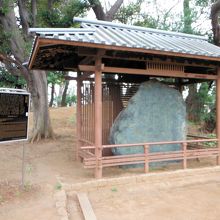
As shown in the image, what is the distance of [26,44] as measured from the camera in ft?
42.9

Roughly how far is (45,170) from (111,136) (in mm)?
1978

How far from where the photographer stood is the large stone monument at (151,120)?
791cm

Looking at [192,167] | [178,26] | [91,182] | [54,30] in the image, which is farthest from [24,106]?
[178,26]

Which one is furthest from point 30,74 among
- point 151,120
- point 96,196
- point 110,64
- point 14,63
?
point 96,196

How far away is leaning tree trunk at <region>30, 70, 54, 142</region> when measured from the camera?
13508 millimetres

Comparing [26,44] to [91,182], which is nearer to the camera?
[91,182]

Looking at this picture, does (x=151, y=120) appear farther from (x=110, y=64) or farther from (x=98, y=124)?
(x=110, y=64)

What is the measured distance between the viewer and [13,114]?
603 cm

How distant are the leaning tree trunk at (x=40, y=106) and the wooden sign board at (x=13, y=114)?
725cm

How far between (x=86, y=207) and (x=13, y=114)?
7.73 feet

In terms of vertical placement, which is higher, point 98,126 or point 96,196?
point 98,126

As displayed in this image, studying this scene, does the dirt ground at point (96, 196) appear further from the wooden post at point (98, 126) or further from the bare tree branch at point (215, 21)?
the bare tree branch at point (215, 21)

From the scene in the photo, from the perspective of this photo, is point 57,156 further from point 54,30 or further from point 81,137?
point 54,30

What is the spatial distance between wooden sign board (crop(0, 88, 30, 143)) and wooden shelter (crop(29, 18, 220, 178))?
1129 millimetres
